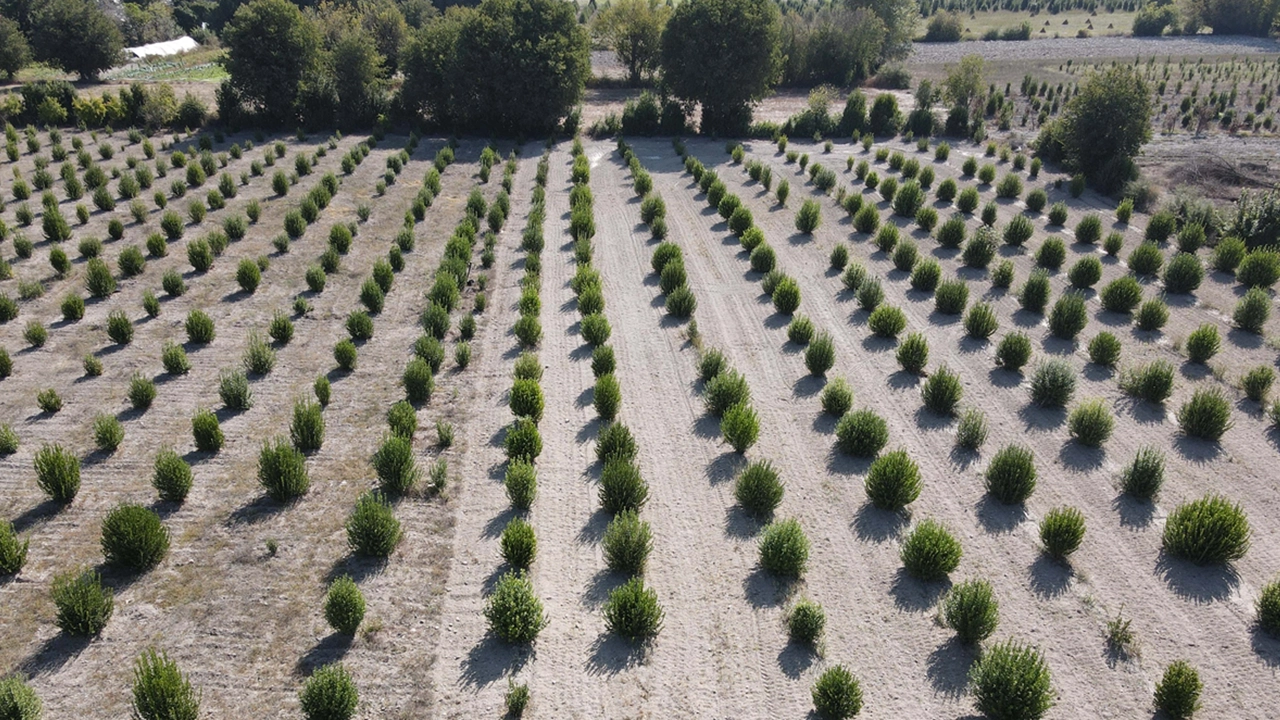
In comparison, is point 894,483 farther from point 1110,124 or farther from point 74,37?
point 74,37

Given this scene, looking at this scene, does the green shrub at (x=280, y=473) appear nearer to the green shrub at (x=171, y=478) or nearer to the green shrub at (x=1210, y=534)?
the green shrub at (x=171, y=478)

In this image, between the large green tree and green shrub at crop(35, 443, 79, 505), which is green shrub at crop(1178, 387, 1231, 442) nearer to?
green shrub at crop(35, 443, 79, 505)

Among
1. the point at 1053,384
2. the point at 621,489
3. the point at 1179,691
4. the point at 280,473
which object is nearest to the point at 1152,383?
the point at 1053,384

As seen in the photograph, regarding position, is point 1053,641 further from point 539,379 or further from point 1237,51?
point 1237,51

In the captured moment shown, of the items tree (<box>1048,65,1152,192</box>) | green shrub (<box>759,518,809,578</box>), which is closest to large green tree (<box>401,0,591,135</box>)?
tree (<box>1048,65,1152,192</box>)

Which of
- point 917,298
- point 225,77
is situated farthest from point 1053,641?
point 225,77

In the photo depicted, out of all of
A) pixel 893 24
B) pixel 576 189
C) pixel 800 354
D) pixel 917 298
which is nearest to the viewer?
pixel 800 354
